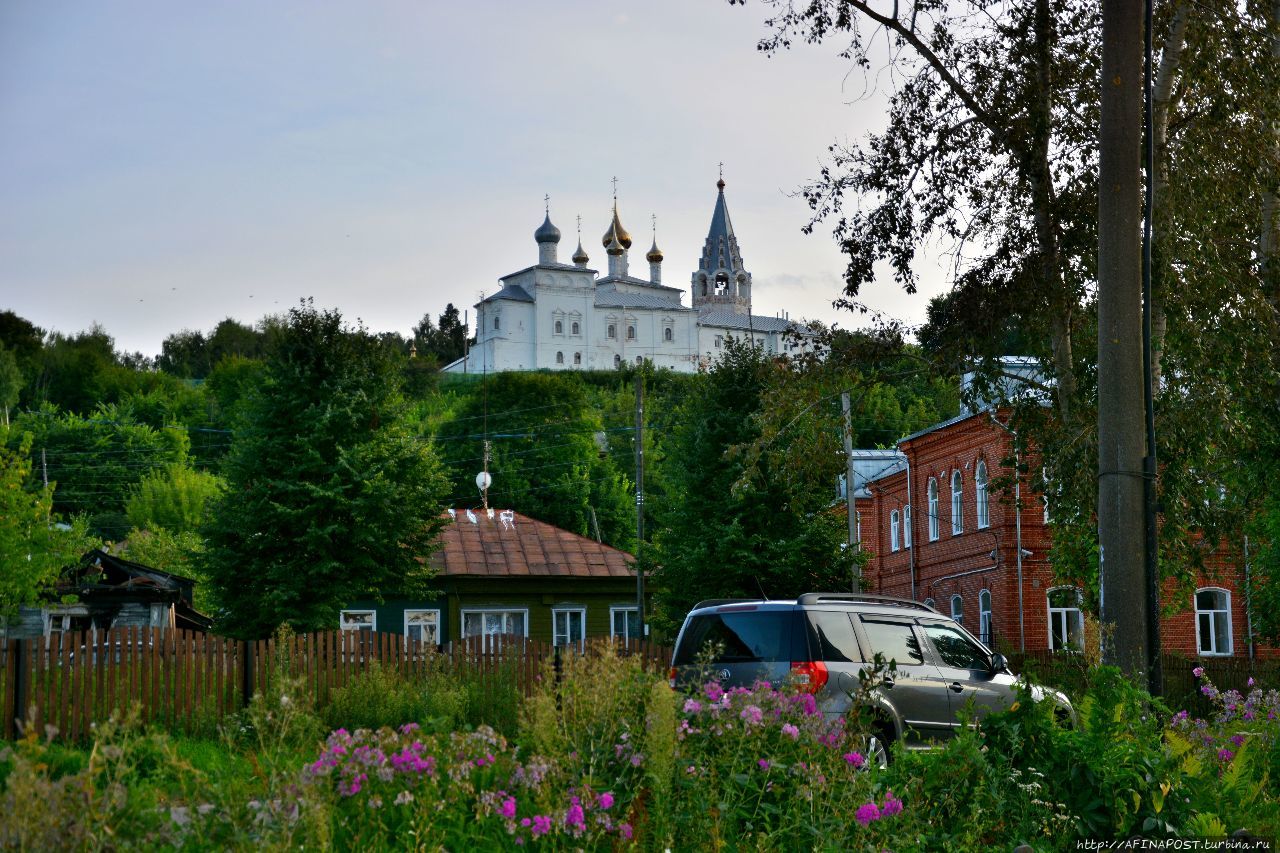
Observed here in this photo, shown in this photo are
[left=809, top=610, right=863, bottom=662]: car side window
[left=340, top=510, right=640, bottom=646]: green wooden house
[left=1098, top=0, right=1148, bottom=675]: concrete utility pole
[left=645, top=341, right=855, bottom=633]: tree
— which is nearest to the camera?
[left=1098, top=0, right=1148, bottom=675]: concrete utility pole

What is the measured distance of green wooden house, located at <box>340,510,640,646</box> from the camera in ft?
130

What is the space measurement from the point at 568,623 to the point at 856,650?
92.0 feet

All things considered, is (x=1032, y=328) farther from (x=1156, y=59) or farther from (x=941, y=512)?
(x=941, y=512)

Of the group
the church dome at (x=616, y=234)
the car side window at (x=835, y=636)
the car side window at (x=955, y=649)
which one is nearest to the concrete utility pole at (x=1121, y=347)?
the car side window at (x=955, y=649)

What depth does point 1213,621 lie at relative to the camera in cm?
4100

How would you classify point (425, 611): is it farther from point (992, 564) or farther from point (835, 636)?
point (835, 636)

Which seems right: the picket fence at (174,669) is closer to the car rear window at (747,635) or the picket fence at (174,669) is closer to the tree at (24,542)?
the car rear window at (747,635)

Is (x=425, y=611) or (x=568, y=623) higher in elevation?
(x=425, y=611)

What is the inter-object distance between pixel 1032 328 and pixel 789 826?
15.2 meters

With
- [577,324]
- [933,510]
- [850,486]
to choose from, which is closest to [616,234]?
[577,324]

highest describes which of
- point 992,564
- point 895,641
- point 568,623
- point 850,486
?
point 850,486

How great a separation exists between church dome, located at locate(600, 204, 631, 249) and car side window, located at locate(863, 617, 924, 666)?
170m

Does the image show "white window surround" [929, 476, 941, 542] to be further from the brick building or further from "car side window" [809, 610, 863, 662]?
"car side window" [809, 610, 863, 662]

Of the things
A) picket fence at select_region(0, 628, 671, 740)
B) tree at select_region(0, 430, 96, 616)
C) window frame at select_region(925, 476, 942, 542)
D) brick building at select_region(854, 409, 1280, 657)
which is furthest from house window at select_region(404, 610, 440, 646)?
picket fence at select_region(0, 628, 671, 740)
